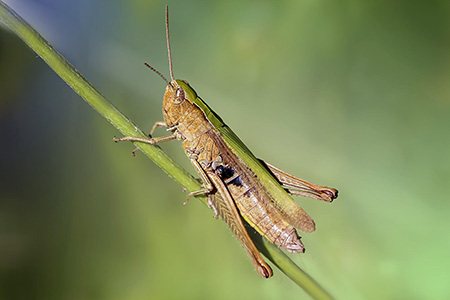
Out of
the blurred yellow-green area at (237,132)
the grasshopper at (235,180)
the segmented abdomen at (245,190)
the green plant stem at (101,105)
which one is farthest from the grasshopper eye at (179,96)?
the blurred yellow-green area at (237,132)

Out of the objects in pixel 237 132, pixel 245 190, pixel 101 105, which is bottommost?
pixel 101 105

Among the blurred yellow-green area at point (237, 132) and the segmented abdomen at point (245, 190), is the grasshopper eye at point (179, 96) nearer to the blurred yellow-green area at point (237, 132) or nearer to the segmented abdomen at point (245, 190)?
the segmented abdomen at point (245, 190)

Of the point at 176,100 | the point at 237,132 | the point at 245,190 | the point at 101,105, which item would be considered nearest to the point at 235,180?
the point at 245,190

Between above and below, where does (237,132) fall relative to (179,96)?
above

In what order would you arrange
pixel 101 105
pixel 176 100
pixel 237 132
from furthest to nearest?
pixel 237 132 → pixel 176 100 → pixel 101 105

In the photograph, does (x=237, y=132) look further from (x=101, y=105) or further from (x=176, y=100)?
(x=101, y=105)

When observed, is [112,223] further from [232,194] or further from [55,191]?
[232,194]
